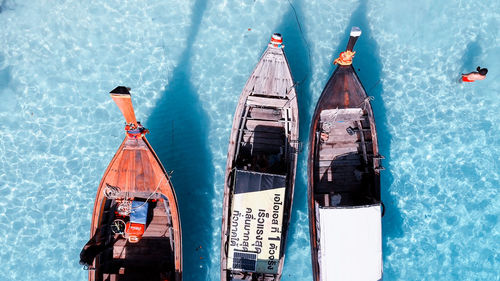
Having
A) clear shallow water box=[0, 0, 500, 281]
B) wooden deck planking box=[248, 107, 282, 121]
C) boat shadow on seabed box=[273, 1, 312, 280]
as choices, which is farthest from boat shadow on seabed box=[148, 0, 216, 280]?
boat shadow on seabed box=[273, 1, 312, 280]

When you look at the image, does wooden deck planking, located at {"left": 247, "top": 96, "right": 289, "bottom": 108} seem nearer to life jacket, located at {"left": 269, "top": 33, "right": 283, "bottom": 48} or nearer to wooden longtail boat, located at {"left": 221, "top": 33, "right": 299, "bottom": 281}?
wooden longtail boat, located at {"left": 221, "top": 33, "right": 299, "bottom": 281}

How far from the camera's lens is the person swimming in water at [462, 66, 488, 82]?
16.6 meters

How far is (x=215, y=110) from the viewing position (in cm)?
1786

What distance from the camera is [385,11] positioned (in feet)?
60.3

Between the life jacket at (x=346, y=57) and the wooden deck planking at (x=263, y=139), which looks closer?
the life jacket at (x=346, y=57)

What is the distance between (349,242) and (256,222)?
14.3 feet

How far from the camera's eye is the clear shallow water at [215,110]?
17.4 meters

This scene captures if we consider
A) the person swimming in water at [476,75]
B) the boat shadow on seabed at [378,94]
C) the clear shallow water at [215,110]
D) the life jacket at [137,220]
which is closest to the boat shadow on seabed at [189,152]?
the clear shallow water at [215,110]

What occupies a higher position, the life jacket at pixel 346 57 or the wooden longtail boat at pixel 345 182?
the life jacket at pixel 346 57

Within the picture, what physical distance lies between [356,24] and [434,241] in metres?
14.1

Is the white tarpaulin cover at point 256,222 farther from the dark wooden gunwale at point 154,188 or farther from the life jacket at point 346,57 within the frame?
the life jacket at point 346,57

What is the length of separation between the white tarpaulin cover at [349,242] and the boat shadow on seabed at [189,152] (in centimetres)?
705

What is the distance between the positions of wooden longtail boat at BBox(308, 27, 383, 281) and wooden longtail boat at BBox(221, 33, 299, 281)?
4.80ft

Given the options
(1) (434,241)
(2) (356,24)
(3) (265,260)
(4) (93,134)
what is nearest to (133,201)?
(4) (93,134)
